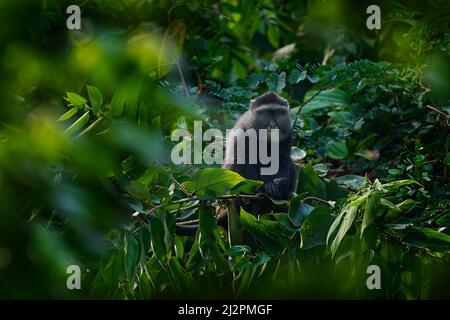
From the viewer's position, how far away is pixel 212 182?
299cm

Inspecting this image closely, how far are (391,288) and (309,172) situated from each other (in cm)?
103

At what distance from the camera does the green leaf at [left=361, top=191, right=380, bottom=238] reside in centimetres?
259

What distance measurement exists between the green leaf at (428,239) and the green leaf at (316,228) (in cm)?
35

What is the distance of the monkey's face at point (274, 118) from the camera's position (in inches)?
182

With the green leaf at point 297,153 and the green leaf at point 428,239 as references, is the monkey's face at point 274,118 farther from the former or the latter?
the green leaf at point 428,239

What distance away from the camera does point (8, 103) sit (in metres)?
0.68

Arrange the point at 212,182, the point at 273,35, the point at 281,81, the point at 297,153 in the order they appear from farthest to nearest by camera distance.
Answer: the point at 273,35 < the point at 281,81 < the point at 297,153 < the point at 212,182

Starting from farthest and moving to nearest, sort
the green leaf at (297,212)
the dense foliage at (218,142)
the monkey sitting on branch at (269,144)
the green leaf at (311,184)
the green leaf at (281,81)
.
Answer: the green leaf at (281,81)
the monkey sitting on branch at (269,144)
the green leaf at (311,184)
the green leaf at (297,212)
the dense foliage at (218,142)

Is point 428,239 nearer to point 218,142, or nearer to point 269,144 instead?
point 218,142

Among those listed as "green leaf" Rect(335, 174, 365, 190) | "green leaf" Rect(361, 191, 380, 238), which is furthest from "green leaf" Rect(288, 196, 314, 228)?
"green leaf" Rect(335, 174, 365, 190)

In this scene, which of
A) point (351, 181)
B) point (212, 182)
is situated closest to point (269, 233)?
point (212, 182)

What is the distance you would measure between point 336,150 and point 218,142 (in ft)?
2.73

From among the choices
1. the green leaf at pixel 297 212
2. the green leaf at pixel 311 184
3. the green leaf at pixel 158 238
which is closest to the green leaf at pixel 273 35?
the green leaf at pixel 311 184

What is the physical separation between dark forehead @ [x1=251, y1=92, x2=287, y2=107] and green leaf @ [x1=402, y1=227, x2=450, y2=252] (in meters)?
2.01
